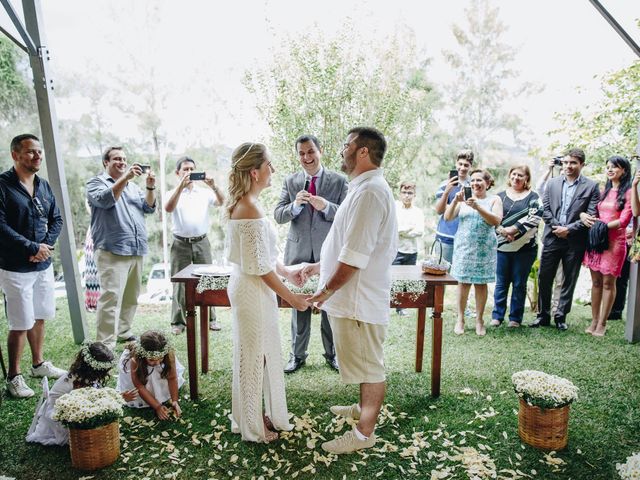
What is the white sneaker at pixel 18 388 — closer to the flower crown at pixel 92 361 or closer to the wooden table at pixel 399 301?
the flower crown at pixel 92 361

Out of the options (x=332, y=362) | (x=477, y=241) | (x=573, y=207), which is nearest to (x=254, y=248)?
(x=332, y=362)

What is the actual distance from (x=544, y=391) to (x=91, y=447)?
2592mm

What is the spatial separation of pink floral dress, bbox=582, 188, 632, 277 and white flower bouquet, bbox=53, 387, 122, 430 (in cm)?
464

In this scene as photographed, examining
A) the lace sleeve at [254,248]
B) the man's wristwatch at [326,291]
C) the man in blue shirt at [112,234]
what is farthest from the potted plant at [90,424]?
the man in blue shirt at [112,234]

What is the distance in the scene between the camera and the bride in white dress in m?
2.52

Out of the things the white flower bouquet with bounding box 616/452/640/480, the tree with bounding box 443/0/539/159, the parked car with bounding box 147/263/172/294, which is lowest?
the parked car with bounding box 147/263/172/294

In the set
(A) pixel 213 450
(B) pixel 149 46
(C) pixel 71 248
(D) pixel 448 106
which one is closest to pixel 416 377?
(A) pixel 213 450

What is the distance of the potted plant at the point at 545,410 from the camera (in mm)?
2686

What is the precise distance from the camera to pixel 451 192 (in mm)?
5027

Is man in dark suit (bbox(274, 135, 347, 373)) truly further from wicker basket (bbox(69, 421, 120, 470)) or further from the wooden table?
wicker basket (bbox(69, 421, 120, 470))

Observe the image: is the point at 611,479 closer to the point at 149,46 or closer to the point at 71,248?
the point at 71,248

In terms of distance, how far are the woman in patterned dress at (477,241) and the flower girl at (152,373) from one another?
2893 mm

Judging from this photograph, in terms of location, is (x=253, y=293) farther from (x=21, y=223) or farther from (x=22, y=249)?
(x=21, y=223)

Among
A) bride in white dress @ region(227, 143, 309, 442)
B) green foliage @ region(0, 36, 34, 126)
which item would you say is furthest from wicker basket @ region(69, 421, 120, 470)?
green foliage @ region(0, 36, 34, 126)
